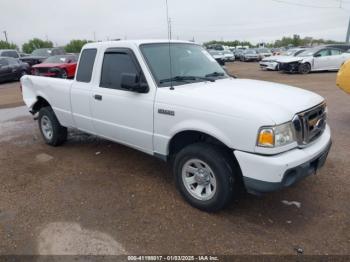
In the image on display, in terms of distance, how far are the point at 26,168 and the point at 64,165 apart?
59cm

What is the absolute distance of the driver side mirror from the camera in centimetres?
368

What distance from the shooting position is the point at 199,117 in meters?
3.35

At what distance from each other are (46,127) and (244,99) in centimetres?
433

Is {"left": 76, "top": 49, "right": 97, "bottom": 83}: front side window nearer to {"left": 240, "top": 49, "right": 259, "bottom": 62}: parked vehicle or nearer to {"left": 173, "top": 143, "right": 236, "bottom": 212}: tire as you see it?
{"left": 173, "top": 143, "right": 236, "bottom": 212}: tire

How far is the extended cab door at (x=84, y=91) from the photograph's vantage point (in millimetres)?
4738

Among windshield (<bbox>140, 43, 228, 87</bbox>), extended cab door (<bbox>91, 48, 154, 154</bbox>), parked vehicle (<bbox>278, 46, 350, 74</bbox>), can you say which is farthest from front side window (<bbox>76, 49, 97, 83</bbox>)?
parked vehicle (<bbox>278, 46, 350, 74</bbox>)

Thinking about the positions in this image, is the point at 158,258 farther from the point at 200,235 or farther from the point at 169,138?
the point at 169,138

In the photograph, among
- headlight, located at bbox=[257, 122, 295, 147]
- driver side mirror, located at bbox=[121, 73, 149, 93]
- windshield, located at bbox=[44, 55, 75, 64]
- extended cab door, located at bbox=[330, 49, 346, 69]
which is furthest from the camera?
extended cab door, located at bbox=[330, 49, 346, 69]

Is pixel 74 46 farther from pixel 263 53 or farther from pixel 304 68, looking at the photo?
pixel 304 68

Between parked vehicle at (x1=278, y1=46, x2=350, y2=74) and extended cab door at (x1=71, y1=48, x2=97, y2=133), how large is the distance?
16.9 meters

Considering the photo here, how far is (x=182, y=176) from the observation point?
3.74 metres

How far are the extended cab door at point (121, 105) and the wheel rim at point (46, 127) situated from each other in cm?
165

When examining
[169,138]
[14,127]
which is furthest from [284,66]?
[169,138]

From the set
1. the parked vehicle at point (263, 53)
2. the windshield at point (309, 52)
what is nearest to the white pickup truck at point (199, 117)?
the windshield at point (309, 52)
